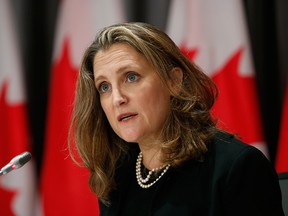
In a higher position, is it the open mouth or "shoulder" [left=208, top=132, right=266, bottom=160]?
the open mouth

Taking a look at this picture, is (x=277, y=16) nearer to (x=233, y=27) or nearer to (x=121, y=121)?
(x=233, y=27)

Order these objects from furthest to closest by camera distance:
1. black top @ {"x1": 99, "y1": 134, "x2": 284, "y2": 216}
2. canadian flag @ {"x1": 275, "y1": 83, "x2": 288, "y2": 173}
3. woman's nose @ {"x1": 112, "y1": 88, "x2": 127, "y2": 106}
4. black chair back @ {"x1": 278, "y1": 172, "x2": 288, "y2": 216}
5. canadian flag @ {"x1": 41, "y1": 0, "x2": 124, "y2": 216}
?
canadian flag @ {"x1": 41, "y1": 0, "x2": 124, "y2": 216} < canadian flag @ {"x1": 275, "y1": 83, "x2": 288, "y2": 173} < black chair back @ {"x1": 278, "y1": 172, "x2": 288, "y2": 216} < woman's nose @ {"x1": 112, "y1": 88, "x2": 127, "y2": 106} < black top @ {"x1": 99, "y1": 134, "x2": 284, "y2": 216}

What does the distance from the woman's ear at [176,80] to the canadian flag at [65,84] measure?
81 centimetres

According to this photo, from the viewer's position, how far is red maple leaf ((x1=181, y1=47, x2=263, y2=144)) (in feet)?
6.14

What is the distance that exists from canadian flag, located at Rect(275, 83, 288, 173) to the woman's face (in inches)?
30.7

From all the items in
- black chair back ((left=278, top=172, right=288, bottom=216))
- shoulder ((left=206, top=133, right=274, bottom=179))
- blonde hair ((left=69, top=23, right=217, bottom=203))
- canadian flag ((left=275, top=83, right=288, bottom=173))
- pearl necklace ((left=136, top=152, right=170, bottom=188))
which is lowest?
canadian flag ((left=275, top=83, right=288, bottom=173))

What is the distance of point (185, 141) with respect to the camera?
121 centimetres

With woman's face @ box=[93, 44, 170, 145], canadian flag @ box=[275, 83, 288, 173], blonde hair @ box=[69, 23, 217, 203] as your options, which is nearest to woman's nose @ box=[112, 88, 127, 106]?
woman's face @ box=[93, 44, 170, 145]

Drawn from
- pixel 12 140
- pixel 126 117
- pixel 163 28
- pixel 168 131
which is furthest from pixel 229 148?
pixel 12 140

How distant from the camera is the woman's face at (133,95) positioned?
3.88 ft

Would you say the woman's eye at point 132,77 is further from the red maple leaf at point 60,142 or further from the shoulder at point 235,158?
the red maple leaf at point 60,142

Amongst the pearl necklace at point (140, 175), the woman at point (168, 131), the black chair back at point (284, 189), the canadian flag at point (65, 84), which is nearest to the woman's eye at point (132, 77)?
the woman at point (168, 131)

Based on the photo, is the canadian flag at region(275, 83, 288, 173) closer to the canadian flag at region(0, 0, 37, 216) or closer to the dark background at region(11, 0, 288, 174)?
the dark background at region(11, 0, 288, 174)

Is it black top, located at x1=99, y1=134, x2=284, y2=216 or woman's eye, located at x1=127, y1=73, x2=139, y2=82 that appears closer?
black top, located at x1=99, y1=134, x2=284, y2=216
